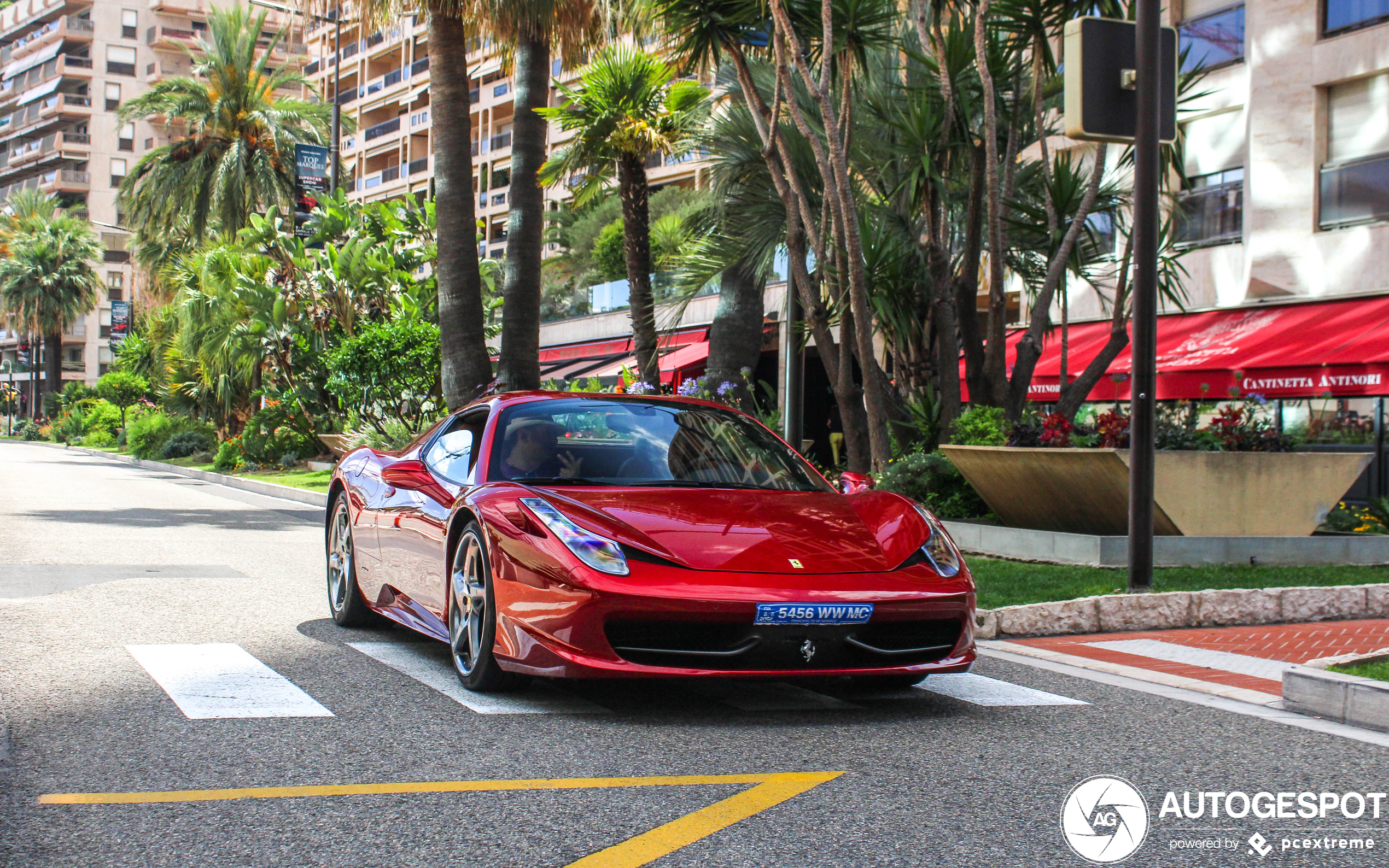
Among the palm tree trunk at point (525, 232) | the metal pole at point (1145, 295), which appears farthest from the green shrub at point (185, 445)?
the metal pole at point (1145, 295)

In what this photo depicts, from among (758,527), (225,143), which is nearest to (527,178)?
(758,527)

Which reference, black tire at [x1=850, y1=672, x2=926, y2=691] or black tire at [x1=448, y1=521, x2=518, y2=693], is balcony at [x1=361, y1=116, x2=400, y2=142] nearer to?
black tire at [x1=448, y1=521, x2=518, y2=693]

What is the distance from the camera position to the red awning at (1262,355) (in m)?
16.9

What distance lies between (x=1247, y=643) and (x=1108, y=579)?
1943 millimetres

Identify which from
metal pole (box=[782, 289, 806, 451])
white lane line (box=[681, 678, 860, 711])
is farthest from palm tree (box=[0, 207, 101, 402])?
white lane line (box=[681, 678, 860, 711])

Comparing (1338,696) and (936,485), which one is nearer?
(1338,696)

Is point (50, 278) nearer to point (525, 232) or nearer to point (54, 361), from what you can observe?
point (54, 361)

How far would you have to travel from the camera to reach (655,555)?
5117 mm

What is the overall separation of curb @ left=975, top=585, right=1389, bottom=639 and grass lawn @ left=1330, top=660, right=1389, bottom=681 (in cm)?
186

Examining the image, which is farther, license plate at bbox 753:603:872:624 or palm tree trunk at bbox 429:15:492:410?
palm tree trunk at bbox 429:15:492:410

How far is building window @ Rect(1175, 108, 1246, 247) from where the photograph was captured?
2200 cm

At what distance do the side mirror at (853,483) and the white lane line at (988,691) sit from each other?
904 millimetres

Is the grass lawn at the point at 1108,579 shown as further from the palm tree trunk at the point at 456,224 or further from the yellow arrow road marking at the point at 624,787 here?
the palm tree trunk at the point at 456,224

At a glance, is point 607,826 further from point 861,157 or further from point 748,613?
point 861,157
